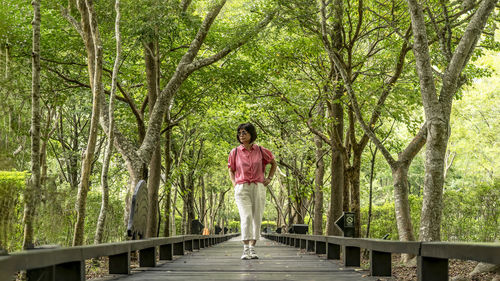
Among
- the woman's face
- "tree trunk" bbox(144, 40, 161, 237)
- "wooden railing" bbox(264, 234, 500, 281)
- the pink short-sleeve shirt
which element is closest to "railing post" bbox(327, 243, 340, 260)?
"wooden railing" bbox(264, 234, 500, 281)

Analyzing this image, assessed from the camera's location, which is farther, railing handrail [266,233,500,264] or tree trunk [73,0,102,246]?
tree trunk [73,0,102,246]

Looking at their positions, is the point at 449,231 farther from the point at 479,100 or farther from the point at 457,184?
the point at 457,184

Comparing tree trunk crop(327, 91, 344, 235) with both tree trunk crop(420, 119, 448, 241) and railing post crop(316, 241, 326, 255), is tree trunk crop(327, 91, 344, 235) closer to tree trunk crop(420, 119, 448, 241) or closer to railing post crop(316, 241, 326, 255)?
railing post crop(316, 241, 326, 255)

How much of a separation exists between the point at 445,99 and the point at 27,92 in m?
11.8

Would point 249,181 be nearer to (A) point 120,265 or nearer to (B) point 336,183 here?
(A) point 120,265

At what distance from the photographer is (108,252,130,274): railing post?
21.5ft

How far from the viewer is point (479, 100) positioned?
109ft

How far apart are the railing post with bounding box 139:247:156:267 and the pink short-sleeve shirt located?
5.64 feet

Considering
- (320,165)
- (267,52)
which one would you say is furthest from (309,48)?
(320,165)

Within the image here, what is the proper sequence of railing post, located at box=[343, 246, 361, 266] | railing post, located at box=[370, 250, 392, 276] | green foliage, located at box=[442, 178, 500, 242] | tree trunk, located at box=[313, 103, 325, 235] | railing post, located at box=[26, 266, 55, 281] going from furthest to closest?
tree trunk, located at box=[313, 103, 325, 235] → green foliage, located at box=[442, 178, 500, 242] → railing post, located at box=[343, 246, 361, 266] → railing post, located at box=[370, 250, 392, 276] → railing post, located at box=[26, 266, 55, 281]

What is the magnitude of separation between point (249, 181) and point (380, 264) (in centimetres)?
264

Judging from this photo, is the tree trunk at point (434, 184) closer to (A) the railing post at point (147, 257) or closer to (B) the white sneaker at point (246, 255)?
(B) the white sneaker at point (246, 255)

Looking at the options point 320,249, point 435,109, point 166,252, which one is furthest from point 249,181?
point 320,249

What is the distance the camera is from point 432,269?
15.6ft
